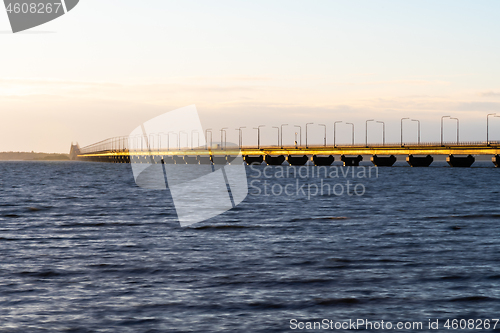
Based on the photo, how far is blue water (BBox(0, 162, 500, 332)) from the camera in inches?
619

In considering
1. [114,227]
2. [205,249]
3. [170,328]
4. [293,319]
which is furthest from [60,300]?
[114,227]

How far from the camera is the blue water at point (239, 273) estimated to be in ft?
51.6

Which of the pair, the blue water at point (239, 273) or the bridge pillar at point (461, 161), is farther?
the bridge pillar at point (461, 161)

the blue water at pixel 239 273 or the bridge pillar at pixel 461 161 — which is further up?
the blue water at pixel 239 273

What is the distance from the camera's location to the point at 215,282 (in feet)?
63.8

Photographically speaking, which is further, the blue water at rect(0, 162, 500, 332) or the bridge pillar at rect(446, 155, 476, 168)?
the bridge pillar at rect(446, 155, 476, 168)

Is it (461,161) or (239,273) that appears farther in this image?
(461,161)

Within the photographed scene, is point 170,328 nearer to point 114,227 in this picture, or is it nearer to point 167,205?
point 114,227

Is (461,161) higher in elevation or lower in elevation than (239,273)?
lower

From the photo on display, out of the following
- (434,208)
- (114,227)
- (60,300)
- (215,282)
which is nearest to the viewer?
(60,300)

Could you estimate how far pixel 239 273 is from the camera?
20938 mm

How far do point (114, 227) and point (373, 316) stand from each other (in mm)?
22932

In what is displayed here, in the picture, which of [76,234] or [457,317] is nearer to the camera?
[457,317]

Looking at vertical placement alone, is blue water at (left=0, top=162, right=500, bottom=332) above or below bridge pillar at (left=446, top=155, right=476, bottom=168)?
above
